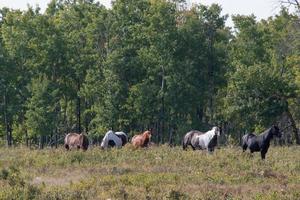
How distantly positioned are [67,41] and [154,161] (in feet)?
107

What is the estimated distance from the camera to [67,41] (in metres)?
57.3

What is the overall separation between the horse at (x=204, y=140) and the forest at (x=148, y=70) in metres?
19.2

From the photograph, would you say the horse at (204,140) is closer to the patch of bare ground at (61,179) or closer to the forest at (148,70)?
the patch of bare ground at (61,179)

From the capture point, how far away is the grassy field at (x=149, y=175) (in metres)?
17.5

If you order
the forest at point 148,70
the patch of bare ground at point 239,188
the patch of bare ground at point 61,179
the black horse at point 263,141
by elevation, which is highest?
the forest at point 148,70

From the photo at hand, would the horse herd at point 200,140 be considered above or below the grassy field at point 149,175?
above

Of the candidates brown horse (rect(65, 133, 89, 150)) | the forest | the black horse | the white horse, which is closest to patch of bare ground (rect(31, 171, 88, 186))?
the black horse

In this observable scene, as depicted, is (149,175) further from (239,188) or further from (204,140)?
(204,140)

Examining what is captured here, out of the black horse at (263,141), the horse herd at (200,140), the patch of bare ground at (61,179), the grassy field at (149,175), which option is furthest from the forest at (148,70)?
the patch of bare ground at (61,179)

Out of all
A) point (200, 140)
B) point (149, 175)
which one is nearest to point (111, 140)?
point (200, 140)

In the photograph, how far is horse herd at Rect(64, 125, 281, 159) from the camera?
2778 centimetres

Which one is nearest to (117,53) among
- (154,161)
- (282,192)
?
(154,161)

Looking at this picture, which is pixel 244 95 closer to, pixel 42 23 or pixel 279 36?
pixel 279 36

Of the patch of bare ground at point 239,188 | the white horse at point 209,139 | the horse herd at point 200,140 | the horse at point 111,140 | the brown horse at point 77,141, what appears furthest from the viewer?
the horse at point 111,140
